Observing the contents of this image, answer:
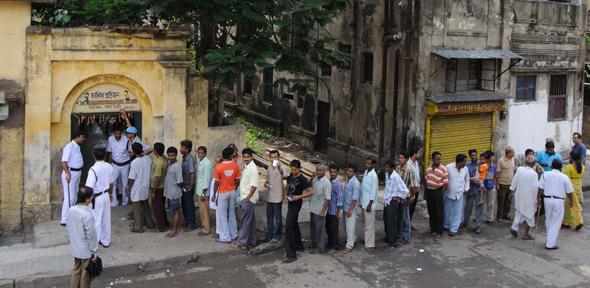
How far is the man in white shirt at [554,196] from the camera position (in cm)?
1108

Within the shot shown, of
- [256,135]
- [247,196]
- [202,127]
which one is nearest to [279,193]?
[247,196]

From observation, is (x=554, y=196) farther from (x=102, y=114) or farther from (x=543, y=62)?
(x=102, y=114)

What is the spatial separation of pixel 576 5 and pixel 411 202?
36.1 feet

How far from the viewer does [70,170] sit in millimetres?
11133

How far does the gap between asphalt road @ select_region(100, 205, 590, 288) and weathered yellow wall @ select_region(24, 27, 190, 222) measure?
3199 millimetres

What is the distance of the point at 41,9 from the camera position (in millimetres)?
13312

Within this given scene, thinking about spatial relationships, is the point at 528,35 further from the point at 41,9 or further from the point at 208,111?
the point at 41,9

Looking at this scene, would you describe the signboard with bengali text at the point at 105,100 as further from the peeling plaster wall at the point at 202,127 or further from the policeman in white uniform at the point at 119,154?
the peeling plaster wall at the point at 202,127

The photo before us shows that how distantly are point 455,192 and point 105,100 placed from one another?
7012 mm

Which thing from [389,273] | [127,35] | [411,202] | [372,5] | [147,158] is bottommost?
[389,273]

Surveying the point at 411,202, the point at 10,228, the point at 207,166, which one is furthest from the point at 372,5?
the point at 10,228

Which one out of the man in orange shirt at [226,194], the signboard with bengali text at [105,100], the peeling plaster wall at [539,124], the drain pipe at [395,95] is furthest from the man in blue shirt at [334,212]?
the peeling plaster wall at [539,124]

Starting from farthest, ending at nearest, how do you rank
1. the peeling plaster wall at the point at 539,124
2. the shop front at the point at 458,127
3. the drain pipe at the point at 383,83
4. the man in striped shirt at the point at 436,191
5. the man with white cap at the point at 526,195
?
the peeling plaster wall at the point at 539,124, the drain pipe at the point at 383,83, the shop front at the point at 458,127, the man with white cap at the point at 526,195, the man in striped shirt at the point at 436,191

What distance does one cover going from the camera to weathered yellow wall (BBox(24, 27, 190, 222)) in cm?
1113
